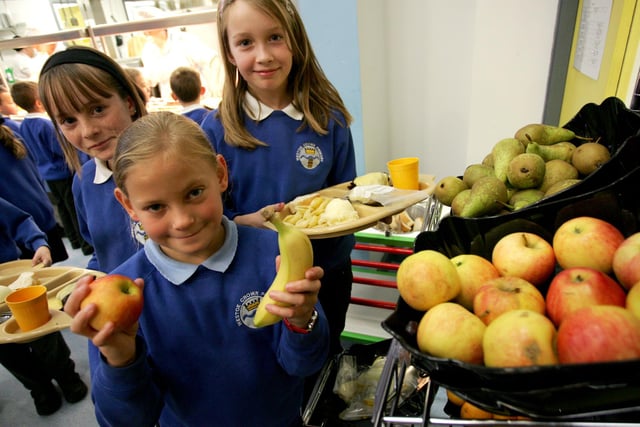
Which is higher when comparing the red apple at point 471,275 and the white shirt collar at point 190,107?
the white shirt collar at point 190,107

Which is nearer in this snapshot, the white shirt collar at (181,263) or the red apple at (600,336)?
the red apple at (600,336)

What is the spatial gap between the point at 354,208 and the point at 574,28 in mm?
1309

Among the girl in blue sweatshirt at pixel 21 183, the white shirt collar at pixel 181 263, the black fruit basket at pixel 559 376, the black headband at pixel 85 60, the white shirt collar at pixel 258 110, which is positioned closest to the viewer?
the black fruit basket at pixel 559 376

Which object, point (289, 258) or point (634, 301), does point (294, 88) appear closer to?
point (289, 258)

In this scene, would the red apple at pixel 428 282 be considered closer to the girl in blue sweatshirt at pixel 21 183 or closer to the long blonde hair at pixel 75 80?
the long blonde hair at pixel 75 80

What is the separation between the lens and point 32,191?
91.7 inches

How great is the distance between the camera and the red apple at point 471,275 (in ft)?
2.04

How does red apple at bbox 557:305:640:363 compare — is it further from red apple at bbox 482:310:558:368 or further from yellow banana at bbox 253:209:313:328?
yellow banana at bbox 253:209:313:328

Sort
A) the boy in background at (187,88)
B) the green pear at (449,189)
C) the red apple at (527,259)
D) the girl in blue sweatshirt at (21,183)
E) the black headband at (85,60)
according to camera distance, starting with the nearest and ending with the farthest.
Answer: the red apple at (527,259) < the green pear at (449,189) < the black headband at (85,60) < the girl in blue sweatshirt at (21,183) < the boy in background at (187,88)

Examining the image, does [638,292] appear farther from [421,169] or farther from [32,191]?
[32,191]

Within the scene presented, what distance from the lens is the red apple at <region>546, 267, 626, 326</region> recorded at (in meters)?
0.49

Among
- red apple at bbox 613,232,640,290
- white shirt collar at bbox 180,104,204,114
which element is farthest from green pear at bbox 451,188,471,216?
white shirt collar at bbox 180,104,204,114

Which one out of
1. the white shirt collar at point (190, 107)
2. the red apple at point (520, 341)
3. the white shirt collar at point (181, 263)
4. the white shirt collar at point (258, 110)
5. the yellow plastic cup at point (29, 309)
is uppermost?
the white shirt collar at point (258, 110)

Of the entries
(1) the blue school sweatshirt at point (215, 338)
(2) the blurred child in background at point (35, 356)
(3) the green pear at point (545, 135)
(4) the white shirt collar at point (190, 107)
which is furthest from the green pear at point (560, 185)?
(4) the white shirt collar at point (190, 107)
